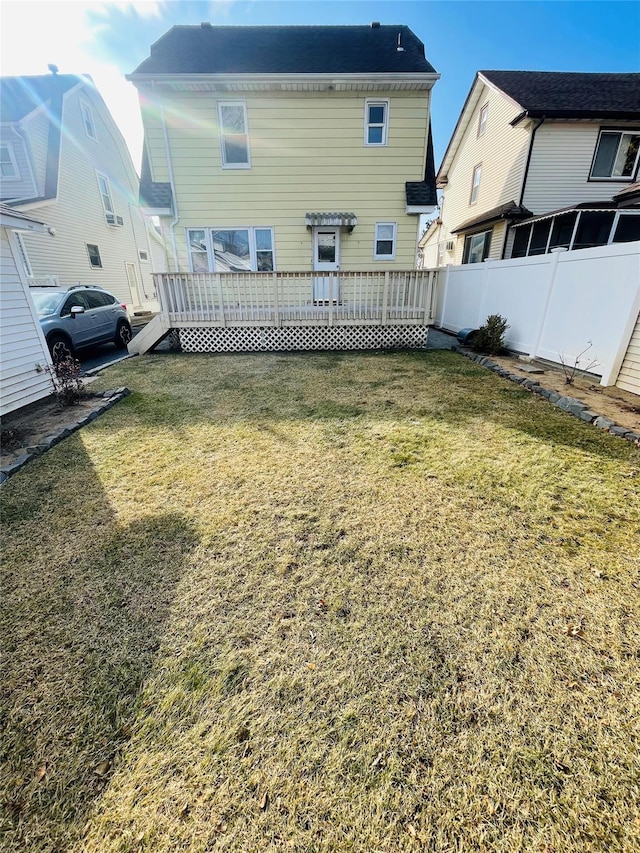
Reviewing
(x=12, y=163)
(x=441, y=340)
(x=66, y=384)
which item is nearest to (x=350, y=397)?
(x=66, y=384)

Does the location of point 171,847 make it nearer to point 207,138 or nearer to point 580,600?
point 580,600

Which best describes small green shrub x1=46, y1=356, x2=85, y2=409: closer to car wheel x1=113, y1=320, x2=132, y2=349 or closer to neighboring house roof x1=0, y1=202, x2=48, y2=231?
neighboring house roof x1=0, y1=202, x2=48, y2=231

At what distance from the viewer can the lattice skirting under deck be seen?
8.76 m

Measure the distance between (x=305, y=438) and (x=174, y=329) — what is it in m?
6.44

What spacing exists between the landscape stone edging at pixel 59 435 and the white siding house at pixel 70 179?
33.4ft

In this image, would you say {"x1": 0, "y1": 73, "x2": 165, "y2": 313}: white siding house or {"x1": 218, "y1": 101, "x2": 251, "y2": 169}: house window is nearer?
{"x1": 218, "y1": 101, "x2": 251, "y2": 169}: house window

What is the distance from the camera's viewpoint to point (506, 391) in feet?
18.0

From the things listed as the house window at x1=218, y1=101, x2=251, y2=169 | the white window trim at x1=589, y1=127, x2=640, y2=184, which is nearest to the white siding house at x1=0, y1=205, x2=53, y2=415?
the house window at x1=218, y1=101, x2=251, y2=169

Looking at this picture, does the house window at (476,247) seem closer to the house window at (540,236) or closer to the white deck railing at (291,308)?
the house window at (540,236)

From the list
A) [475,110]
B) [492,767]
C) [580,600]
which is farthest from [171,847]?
[475,110]

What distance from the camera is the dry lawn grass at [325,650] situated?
49.8 inches

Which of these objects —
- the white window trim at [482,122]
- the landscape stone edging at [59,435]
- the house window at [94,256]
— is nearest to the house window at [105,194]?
the house window at [94,256]

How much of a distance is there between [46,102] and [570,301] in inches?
762

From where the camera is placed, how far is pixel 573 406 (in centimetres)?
458
